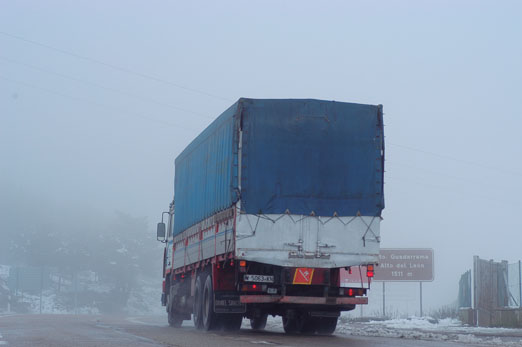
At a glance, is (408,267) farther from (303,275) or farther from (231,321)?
(303,275)

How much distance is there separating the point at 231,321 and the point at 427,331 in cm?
553

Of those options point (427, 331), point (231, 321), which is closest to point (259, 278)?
point (231, 321)

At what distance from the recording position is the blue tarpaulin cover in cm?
1584

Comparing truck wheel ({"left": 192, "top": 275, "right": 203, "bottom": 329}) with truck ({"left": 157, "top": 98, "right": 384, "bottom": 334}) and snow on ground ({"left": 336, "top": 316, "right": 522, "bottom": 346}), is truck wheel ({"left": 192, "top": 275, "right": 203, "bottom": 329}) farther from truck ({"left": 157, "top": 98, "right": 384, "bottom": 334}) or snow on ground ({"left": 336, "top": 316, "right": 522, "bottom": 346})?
snow on ground ({"left": 336, "top": 316, "right": 522, "bottom": 346})

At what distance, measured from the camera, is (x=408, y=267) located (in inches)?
1367

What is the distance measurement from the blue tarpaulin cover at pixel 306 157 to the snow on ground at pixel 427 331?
314cm

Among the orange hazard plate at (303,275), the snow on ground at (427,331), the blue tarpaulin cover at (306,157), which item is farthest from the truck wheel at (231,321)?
the snow on ground at (427,331)

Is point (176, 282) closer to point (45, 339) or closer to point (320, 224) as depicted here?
point (320, 224)

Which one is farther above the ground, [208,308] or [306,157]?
[306,157]

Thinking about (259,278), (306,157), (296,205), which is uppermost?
(306,157)

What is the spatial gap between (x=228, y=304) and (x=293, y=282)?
62.2 inches

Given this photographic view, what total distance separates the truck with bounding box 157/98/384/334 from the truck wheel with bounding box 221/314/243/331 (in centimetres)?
42

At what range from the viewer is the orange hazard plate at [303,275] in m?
15.6

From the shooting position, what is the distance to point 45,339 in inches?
527
